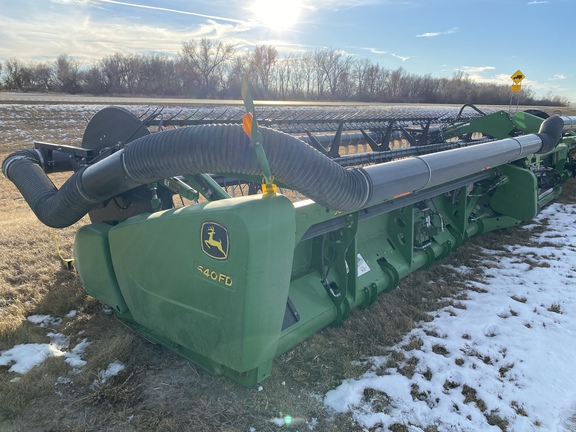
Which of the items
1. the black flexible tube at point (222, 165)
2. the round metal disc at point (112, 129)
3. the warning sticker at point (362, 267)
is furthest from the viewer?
the warning sticker at point (362, 267)

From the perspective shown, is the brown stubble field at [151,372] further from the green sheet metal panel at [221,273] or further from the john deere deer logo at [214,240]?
the john deere deer logo at [214,240]

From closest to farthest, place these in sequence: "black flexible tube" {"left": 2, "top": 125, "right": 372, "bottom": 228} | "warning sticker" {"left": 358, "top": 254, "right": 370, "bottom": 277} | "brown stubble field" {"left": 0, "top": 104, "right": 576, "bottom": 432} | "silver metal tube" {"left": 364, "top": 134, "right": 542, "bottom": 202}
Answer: "black flexible tube" {"left": 2, "top": 125, "right": 372, "bottom": 228}, "brown stubble field" {"left": 0, "top": 104, "right": 576, "bottom": 432}, "silver metal tube" {"left": 364, "top": 134, "right": 542, "bottom": 202}, "warning sticker" {"left": 358, "top": 254, "right": 370, "bottom": 277}

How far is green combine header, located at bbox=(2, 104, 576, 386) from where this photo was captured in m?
2.13

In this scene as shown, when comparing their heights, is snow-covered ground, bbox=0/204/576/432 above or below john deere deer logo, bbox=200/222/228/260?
below

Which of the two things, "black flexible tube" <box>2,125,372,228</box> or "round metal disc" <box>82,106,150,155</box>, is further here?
"round metal disc" <box>82,106,150,155</box>

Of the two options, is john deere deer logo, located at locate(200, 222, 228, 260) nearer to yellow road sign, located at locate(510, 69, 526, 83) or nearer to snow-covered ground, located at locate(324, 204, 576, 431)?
snow-covered ground, located at locate(324, 204, 576, 431)

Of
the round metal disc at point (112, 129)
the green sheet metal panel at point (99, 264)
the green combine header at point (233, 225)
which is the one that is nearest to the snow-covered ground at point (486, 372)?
the green combine header at point (233, 225)

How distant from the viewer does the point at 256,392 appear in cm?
265

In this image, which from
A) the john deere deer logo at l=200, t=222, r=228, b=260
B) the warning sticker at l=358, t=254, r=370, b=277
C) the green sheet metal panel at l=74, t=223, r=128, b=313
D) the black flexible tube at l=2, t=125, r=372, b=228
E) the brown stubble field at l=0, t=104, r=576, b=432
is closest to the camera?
the black flexible tube at l=2, t=125, r=372, b=228

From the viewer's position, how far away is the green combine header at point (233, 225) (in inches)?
84.0

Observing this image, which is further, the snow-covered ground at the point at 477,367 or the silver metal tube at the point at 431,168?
the silver metal tube at the point at 431,168

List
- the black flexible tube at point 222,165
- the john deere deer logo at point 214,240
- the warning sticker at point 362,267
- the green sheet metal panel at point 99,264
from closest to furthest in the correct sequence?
the black flexible tube at point 222,165
the john deere deer logo at point 214,240
the green sheet metal panel at point 99,264
the warning sticker at point 362,267

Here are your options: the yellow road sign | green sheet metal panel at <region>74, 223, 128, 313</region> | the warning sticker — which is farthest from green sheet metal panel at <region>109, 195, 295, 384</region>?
the yellow road sign

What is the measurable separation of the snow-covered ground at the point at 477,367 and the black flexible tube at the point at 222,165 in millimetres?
1255
